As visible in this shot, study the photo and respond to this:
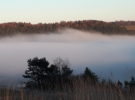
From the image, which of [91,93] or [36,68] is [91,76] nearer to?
[91,93]

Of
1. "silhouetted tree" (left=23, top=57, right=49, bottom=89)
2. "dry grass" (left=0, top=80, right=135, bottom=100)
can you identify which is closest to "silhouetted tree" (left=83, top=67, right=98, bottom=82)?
"dry grass" (left=0, top=80, right=135, bottom=100)

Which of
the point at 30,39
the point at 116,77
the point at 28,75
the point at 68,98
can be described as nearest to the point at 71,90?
the point at 68,98

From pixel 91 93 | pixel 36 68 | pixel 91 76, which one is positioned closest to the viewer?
pixel 91 93

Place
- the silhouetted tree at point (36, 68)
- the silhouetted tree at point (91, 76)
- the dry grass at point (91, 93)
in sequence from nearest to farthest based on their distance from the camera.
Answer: the dry grass at point (91, 93) < the silhouetted tree at point (91, 76) < the silhouetted tree at point (36, 68)

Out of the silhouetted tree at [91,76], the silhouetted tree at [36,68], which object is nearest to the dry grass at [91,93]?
the silhouetted tree at [91,76]

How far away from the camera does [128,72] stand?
24.0 feet

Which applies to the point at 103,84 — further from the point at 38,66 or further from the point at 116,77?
the point at 38,66

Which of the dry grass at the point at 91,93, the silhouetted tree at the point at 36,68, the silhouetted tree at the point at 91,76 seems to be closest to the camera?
the dry grass at the point at 91,93

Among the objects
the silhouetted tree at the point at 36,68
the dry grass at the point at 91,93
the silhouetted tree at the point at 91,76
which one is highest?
the dry grass at the point at 91,93

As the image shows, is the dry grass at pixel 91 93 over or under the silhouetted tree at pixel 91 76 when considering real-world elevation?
over

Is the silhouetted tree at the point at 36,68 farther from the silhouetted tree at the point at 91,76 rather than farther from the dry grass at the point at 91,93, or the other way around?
the dry grass at the point at 91,93

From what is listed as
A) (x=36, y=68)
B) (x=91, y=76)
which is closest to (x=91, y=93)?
(x=91, y=76)

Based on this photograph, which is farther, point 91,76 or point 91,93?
point 91,76

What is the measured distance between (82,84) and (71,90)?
444 millimetres
